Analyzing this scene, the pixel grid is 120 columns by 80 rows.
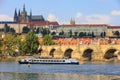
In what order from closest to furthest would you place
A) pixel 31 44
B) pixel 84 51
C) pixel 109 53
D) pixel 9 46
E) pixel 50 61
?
pixel 50 61 < pixel 109 53 < pixel 84 51 < pixel 31 44 < pixel 9 46

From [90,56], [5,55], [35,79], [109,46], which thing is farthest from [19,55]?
[35,79]

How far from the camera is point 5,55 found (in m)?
142

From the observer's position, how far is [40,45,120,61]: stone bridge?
122m

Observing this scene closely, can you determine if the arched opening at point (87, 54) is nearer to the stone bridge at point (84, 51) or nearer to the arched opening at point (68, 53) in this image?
the stone bridge at point (84, 51)

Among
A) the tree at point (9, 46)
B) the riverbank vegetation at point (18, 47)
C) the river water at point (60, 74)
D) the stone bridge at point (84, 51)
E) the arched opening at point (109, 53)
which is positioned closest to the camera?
the river water at point (60, 74)

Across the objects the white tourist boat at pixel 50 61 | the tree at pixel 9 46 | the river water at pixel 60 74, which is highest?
the tree at pixel 9 46

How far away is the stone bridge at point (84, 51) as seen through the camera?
122 meters

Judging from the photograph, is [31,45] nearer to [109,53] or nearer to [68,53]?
[68,53]

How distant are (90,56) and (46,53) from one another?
37.9 ft

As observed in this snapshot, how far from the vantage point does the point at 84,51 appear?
126 metres

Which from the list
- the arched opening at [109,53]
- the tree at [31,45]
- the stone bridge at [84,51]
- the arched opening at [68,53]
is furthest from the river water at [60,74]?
the tree at [31,45]

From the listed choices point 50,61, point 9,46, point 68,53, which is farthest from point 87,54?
point 9,46

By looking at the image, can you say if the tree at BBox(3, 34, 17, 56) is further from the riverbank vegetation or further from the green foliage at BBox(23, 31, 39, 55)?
the green foliage at BBox(23, 31, 39, 55)

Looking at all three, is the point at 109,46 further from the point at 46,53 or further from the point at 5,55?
the point at 5,55
